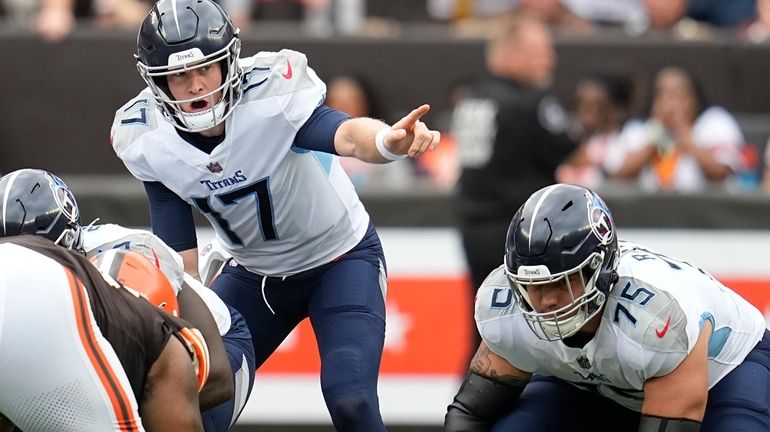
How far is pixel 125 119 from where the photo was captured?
210 inches

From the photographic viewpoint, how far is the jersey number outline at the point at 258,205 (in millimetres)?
5281

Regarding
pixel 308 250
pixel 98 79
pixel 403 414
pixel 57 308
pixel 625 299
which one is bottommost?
pixel 403 414

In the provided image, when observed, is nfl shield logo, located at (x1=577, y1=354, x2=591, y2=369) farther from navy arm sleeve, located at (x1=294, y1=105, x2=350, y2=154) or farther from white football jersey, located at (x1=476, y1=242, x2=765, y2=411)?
navy arm sleeve, located at (x1=294, y1=105, x2=350, y2=154)

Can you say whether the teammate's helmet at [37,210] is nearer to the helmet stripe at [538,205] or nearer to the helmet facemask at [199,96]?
the helmet facemask at [199,96]

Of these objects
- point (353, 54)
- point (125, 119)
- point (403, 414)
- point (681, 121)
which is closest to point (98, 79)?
point (353, 54)

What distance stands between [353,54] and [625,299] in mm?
5318

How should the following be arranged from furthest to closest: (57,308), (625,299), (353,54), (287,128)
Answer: (353,54), (287,128), (625,299), (57,308)

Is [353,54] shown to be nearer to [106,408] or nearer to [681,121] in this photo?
[681,121]

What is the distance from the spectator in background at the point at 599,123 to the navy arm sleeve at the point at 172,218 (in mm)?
3998

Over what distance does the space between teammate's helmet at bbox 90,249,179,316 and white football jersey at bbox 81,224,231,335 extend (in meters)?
0.13

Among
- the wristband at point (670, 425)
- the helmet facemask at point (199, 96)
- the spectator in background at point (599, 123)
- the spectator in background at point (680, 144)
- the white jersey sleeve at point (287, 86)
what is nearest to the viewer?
the wristband at point (670, 425)

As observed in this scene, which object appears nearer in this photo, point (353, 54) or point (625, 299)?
point (625, 299)

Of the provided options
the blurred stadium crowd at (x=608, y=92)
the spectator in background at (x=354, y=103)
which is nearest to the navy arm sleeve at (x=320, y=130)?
the blurred stadium crowd at (x=608, y=92)

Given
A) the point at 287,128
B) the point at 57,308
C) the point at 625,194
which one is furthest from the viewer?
the point at 625,194
